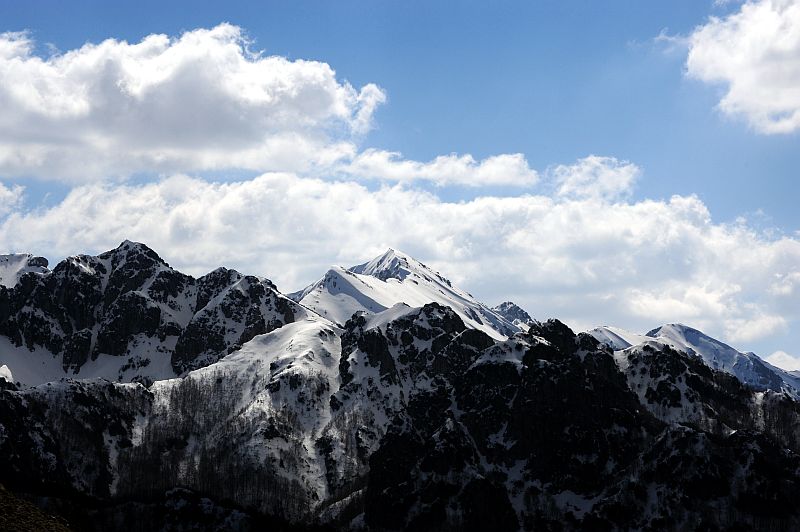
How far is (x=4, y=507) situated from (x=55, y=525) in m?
7.04

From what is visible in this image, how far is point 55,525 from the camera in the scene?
426ft

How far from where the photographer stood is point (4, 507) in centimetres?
12662
